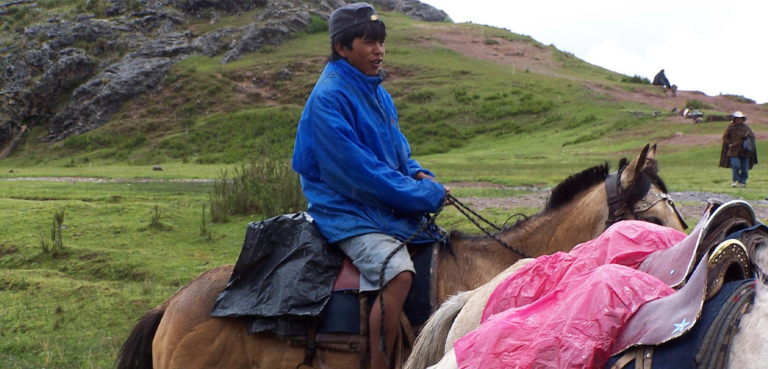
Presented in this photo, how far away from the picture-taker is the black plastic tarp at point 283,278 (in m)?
3.32

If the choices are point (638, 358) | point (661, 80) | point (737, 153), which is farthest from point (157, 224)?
point (661, 80)

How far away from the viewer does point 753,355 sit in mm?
1513

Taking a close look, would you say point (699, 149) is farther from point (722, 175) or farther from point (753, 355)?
point (753, 355)

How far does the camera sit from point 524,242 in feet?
11.7

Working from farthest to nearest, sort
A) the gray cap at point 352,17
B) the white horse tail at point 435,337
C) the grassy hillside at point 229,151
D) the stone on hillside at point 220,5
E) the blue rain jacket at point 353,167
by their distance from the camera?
1. the stone on hillside at point 220,5
2. the grassy hillside at point 229,151
3. the gray cap at point 352,17
4. the blue rain jacket at point 353,167
5. the white horse tail at point 435,337

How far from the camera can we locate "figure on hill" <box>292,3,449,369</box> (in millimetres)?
3191

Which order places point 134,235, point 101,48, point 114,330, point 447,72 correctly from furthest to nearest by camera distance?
point 101,48 → point 447,72 → point 134,235 → point 114,330

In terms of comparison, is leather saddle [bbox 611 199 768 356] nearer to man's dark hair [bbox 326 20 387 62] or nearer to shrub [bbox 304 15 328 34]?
man's dark hair [bbox 326 20 387 62]

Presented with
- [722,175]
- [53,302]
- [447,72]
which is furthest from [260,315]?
[447,72]

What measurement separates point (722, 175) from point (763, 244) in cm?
1480

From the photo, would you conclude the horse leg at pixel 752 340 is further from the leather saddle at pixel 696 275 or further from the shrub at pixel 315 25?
the shrub at pixel 315 25

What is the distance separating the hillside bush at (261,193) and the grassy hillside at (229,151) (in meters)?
0.30

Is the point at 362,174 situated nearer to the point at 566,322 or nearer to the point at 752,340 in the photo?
the point at 566,322

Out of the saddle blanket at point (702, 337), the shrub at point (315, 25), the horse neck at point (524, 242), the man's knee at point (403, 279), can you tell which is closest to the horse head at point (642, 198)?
the horse neck at point (524, 242)
